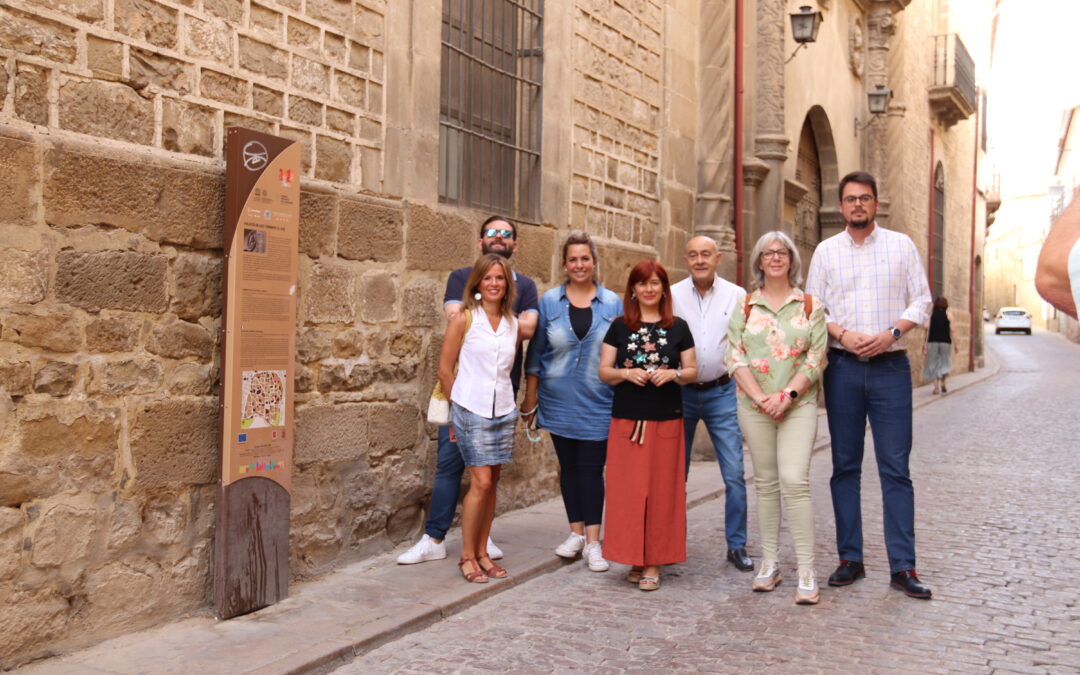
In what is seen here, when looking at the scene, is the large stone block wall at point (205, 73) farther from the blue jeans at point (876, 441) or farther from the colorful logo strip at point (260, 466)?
the blue jeans at point (876, 441)

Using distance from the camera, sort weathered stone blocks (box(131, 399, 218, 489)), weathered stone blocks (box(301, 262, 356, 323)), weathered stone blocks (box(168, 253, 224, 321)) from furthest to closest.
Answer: weathered stone blocks (box(301, 262, 356, 323))
weathered stone blocks (box(168, 253, 224, 321))
weathered stone blocks (box(131, 399, 218, 489))

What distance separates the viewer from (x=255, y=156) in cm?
468

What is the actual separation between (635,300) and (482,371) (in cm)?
87

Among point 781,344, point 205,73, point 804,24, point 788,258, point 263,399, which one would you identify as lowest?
point 263,399

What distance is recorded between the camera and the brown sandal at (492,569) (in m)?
5.42

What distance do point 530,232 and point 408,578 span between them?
2.88 meters

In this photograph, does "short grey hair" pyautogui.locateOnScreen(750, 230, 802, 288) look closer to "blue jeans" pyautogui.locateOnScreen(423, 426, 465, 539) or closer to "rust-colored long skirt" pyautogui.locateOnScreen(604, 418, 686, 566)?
"rust-colored long skirt" pyautogui.locateOnScreen(604, 418, 686, 566)

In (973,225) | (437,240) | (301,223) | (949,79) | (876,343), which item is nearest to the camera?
(876,343)

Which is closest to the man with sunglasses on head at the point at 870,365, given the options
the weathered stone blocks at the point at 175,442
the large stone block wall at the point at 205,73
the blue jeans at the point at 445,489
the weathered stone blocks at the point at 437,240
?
the blue jeans at the point at 445,489

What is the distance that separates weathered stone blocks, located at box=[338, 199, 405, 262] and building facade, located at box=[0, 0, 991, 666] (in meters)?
0.01

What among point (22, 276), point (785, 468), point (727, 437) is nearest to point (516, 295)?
point (727, 437)

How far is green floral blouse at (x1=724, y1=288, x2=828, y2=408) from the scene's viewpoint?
5.13 meters

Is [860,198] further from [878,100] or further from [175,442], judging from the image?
[878,100]

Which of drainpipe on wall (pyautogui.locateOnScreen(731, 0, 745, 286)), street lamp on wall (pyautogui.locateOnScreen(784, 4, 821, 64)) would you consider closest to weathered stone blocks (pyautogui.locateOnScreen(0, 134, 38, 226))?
drainpipe on wall (pyautogui.locateOnScreen(731, 0, 745, 286))
